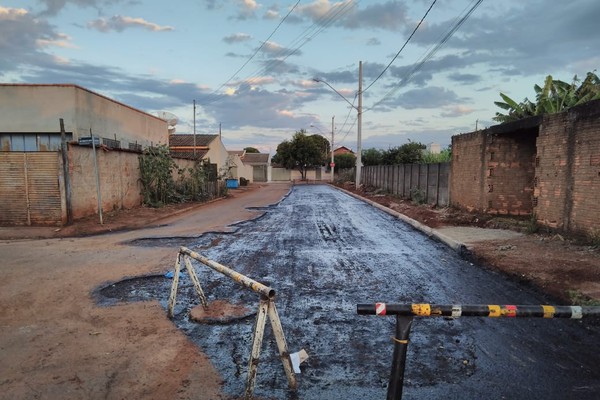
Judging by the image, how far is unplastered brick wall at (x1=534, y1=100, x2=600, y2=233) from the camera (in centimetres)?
932

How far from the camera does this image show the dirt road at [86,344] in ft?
12.7

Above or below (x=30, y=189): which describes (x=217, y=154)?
above

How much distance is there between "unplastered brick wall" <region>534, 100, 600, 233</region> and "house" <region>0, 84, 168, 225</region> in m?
13.8

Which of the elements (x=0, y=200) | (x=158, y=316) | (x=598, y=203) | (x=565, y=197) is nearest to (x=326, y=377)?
(x=158, y=316)

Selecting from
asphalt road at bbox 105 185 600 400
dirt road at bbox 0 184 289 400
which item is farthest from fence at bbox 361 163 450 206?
dirt road at bbox 0 184 289 400

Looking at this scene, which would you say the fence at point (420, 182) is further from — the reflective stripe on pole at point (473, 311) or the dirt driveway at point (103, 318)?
the reflective stripe on pole at point (473, 311)

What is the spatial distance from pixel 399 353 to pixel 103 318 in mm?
4262

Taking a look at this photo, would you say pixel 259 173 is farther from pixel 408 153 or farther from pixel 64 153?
pixel 64 153

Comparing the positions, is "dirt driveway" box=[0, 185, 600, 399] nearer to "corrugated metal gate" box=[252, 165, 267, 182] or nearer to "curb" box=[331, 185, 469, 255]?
"curb" box=[331, 185, 469, 255]

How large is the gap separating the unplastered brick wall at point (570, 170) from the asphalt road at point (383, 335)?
3020 millimetres

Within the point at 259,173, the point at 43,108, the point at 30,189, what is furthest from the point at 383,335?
the point at 259,173

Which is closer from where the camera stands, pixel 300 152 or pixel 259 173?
pixel 300 152

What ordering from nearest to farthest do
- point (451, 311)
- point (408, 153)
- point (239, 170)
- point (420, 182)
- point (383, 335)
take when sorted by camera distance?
1. point (451, 311)
2. point (383, 335)
3. point (420, 182)
4. point (408, 153)
5. point (239, 170)

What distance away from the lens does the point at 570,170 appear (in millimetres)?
10148
